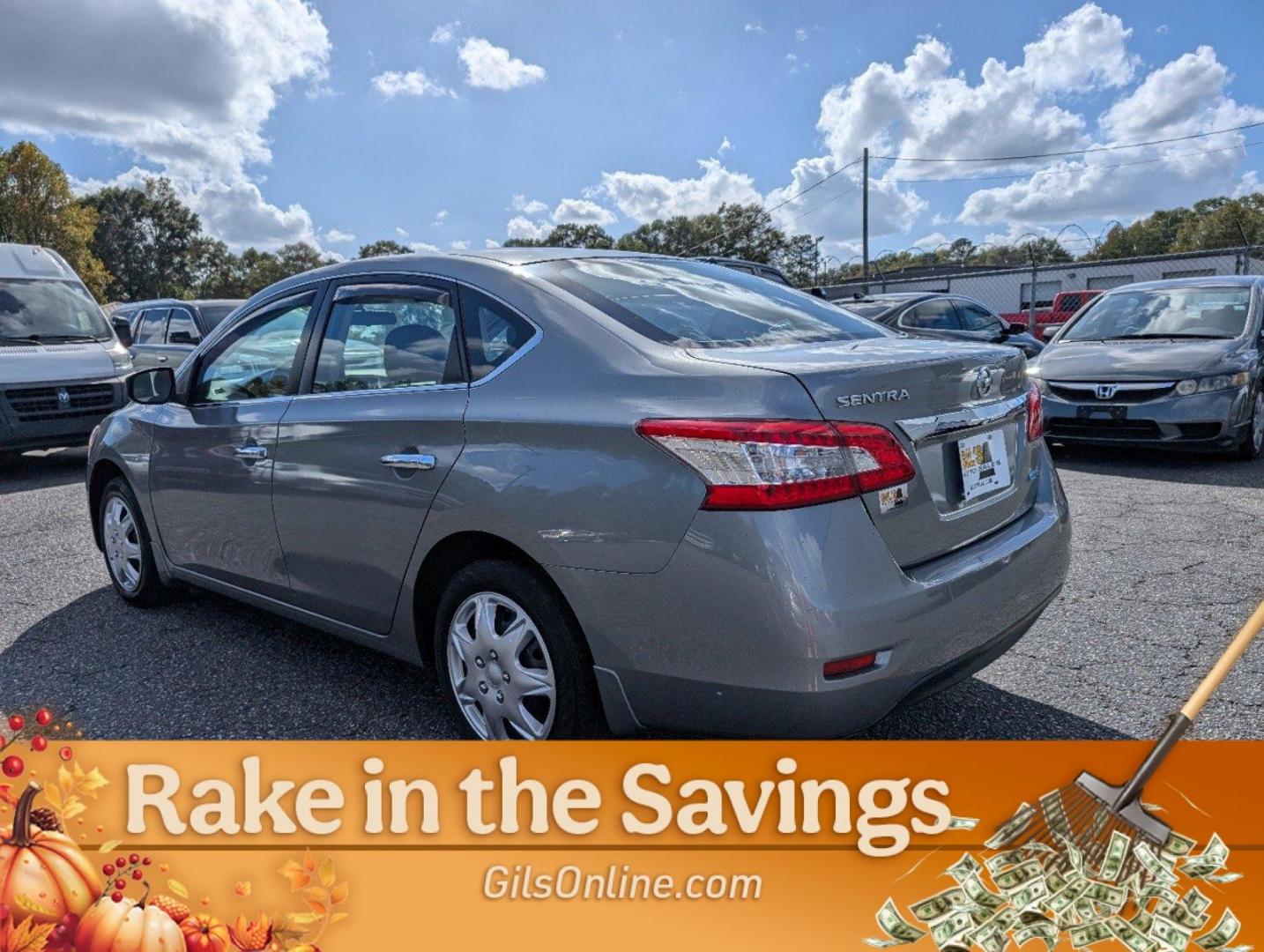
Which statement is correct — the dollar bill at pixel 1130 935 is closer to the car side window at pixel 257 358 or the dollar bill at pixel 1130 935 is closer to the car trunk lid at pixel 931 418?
the car trunk lid at pixel 931 418

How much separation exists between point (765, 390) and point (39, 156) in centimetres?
5552

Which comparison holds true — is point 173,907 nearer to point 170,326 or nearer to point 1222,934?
point 1222,934

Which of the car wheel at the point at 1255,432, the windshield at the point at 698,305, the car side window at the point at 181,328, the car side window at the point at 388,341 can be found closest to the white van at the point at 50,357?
the car side window at the point at 181,328

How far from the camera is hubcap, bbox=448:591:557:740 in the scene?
250 cm

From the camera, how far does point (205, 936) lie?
200 cm

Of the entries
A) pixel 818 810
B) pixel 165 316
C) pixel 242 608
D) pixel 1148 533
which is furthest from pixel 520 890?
pixel 165 316

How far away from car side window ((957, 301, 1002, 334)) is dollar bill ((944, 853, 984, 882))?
33.6 feet

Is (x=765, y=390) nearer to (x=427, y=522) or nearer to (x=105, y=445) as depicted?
(x=427, y=522)

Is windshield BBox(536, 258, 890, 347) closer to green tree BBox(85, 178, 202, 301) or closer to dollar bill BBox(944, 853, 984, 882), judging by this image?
dollar bill BBox(944, 853, 984, 882)

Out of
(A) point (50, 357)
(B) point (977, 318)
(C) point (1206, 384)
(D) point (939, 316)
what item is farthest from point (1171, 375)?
(A) point (50, 357)

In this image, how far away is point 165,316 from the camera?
39.8 feet

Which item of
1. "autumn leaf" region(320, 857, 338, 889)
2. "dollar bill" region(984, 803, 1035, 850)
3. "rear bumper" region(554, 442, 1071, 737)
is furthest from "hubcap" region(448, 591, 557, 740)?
"dollar bill" region(984, 803, 1035, 850)

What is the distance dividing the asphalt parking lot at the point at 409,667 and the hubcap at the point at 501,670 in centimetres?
37

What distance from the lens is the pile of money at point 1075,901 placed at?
1880 mm
